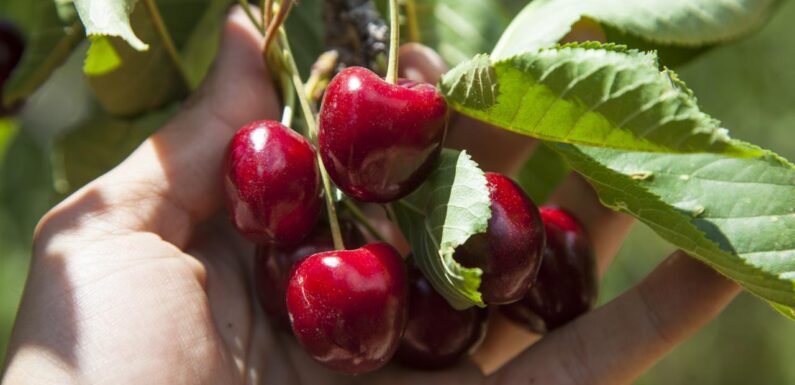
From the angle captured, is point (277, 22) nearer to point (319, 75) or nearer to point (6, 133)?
point (319, 75)

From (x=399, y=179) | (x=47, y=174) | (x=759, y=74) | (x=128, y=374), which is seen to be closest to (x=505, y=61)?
(x=399, y=179)

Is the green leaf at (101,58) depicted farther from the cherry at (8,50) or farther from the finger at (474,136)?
the finger at (474,136)

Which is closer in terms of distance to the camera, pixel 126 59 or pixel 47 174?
pixel 126 59

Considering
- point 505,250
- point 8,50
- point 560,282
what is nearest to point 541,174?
point 560,282

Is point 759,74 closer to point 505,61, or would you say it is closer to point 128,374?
point 505,61

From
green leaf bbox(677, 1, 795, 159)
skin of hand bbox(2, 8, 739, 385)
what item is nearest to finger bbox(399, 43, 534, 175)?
skin of hand bbox(2, 8, 739, 385)

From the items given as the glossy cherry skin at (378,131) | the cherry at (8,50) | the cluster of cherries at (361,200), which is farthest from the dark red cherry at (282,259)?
the cherry at (8,50)

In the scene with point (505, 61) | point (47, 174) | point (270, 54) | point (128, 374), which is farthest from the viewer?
point (47, 174)

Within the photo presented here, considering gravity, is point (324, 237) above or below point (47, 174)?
above
